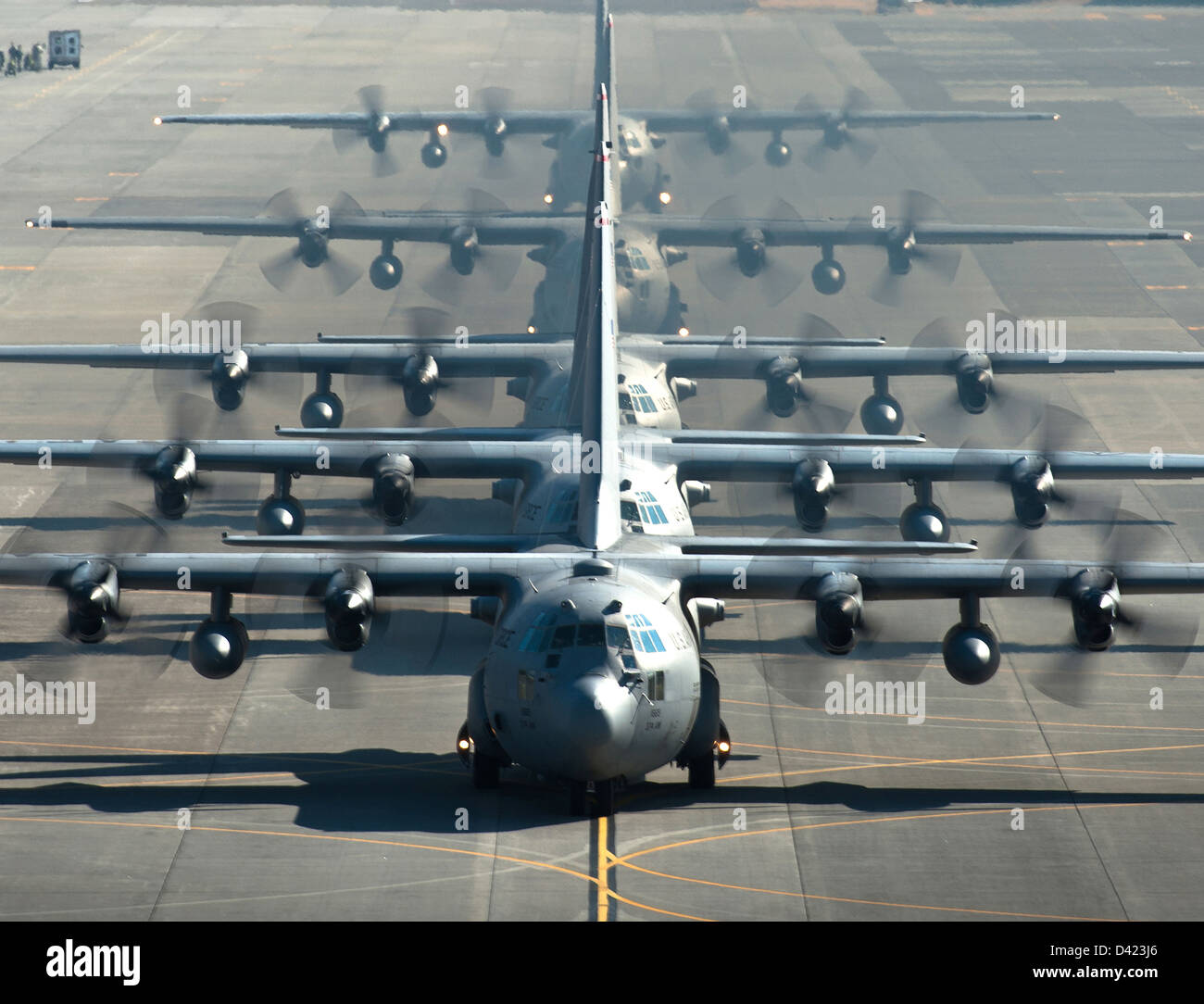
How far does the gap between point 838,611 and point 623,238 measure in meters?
30.0

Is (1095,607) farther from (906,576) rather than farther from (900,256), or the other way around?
(900,256)

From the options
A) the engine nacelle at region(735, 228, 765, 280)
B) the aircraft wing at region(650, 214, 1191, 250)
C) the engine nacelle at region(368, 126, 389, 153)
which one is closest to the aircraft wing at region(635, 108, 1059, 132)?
the engine nacelle at region(368, 126, 389, 153)

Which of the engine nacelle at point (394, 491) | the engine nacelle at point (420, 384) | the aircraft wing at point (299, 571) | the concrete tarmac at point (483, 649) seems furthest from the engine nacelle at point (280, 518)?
the aircraft wing at point (299, 571)

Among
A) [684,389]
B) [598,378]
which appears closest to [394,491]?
[598,378]

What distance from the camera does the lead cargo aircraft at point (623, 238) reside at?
59062mm

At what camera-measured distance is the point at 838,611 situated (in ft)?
109

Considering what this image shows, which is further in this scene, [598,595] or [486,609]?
[486,609]

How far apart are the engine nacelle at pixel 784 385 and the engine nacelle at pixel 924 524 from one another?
6290 millimetres

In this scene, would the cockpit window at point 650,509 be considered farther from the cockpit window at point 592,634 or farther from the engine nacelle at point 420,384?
the engine nacelle at point 420,384

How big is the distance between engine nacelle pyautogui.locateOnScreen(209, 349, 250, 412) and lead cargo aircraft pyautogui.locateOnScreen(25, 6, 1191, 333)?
12522 millimetres

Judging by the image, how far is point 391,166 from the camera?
83.7m
